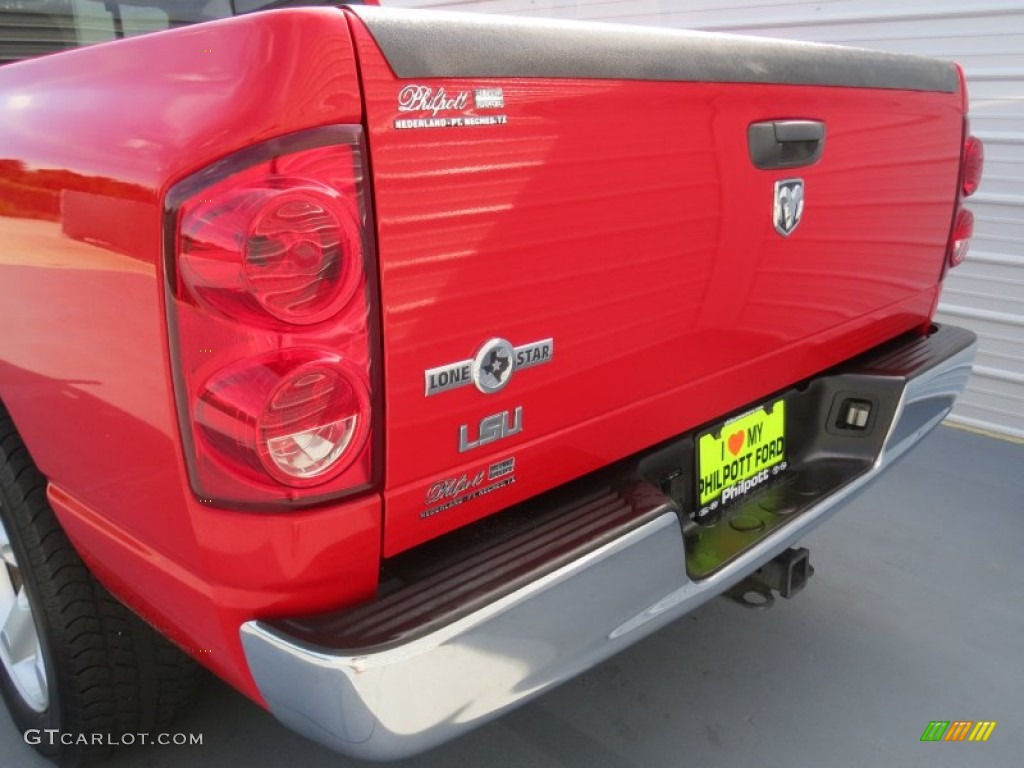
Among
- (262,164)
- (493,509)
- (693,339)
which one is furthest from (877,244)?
(262,164)

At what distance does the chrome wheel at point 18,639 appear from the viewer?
6.56 ft

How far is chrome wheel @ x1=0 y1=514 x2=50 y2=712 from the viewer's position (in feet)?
6.56

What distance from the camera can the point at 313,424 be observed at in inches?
47.8

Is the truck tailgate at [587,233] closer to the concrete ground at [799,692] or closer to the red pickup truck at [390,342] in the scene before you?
the red pickup truck at [390,342]

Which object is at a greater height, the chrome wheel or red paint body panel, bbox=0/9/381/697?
red paint body panel, bbox=0/9/381/697

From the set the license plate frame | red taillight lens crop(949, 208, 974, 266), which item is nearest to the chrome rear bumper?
the license plate frame

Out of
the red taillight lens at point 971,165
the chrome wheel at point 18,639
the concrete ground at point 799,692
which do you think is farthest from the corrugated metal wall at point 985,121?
the chrome wheel at point 18,639

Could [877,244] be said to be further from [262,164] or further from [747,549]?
[262,164]

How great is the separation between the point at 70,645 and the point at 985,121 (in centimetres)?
400

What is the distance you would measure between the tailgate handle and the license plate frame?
1.76 feet

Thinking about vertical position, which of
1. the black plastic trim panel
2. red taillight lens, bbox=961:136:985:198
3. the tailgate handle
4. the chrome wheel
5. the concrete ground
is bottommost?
the concrete ground

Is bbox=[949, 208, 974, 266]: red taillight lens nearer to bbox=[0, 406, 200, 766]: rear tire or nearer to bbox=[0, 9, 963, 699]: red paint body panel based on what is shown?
bbox=[0, 9, 963, 699]: red paint body panel

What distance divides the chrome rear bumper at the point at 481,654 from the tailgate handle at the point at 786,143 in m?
0.70

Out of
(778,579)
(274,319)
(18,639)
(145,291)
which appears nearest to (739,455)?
(778,579)
